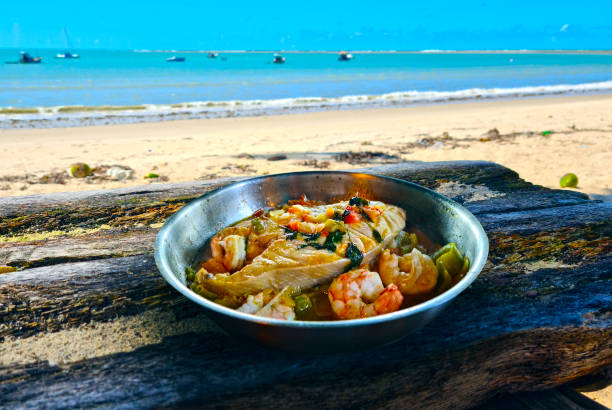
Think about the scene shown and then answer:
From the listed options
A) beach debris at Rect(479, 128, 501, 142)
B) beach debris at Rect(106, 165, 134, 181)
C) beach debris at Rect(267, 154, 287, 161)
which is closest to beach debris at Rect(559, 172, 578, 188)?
beach debris at Rect(479, 128, 501, 142)

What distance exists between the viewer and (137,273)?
1922 mm

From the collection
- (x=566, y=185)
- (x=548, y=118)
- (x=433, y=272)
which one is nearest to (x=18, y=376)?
(x=433, y=272)

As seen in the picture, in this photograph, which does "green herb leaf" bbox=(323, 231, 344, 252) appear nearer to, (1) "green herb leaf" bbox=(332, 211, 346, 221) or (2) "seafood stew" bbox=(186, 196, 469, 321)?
(2) "seafood stew" bbox=(186, 196, 469, 321)

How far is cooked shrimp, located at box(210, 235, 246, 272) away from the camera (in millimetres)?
1657

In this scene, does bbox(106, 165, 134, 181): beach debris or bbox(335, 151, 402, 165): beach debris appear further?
bbox(335, 151, 402, 165): beach debris

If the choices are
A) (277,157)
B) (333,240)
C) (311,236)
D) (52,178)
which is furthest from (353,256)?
(52,178)

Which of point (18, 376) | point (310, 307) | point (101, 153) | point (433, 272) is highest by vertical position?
point (433, 272)

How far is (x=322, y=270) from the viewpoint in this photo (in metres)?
1.54

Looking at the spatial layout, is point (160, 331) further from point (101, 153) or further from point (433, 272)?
point (101, 153)

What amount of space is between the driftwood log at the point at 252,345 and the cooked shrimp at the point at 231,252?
253 millimetres

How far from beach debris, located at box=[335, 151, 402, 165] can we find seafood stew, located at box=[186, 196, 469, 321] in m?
6.62

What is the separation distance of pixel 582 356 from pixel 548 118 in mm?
14212

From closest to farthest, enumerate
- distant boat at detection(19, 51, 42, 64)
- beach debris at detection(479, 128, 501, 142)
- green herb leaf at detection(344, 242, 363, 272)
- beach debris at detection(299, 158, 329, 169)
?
green herb leaf at detection(344, 242, 363, 272), beach debris at detection(299, 158, 329, 169), beach debris at detection(479, 128, 501, 142), distant boat at detection(19, 51, 42, 64)

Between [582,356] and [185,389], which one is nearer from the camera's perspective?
[185,389]
